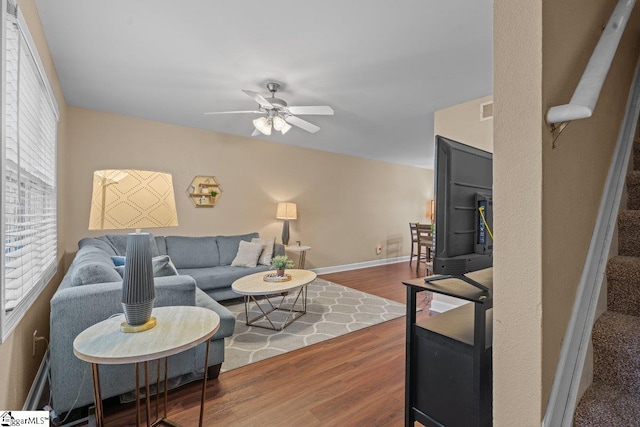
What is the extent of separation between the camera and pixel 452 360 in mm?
1237

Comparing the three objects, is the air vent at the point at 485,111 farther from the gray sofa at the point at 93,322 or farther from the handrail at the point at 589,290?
the gray sofa at the point at 93,322

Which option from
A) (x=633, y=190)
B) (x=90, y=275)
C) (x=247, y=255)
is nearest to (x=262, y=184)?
(x=247, y=255)

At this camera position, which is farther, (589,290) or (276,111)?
(276,111)

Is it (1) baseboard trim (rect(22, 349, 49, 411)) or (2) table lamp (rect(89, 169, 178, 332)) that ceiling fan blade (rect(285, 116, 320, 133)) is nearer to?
(2) table lamp (rect(89, 169, 178, 332))

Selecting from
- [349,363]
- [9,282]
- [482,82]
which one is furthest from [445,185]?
[482,82]

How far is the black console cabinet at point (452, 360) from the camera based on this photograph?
1.13 m

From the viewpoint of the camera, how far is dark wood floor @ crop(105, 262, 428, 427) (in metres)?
1.72

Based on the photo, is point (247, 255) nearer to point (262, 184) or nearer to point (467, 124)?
point (262, 184)

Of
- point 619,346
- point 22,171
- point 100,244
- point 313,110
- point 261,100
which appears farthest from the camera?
point 100,244

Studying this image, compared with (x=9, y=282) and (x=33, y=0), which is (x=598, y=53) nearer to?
(x=9, y=282)

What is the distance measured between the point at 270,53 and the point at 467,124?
2.33m

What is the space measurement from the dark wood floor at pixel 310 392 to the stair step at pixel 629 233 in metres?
1.43

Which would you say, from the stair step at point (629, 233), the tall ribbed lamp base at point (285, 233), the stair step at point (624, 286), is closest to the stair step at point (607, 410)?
the stair step at point (624, 286)

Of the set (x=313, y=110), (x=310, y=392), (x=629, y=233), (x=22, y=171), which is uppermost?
(x=313, y=110)
